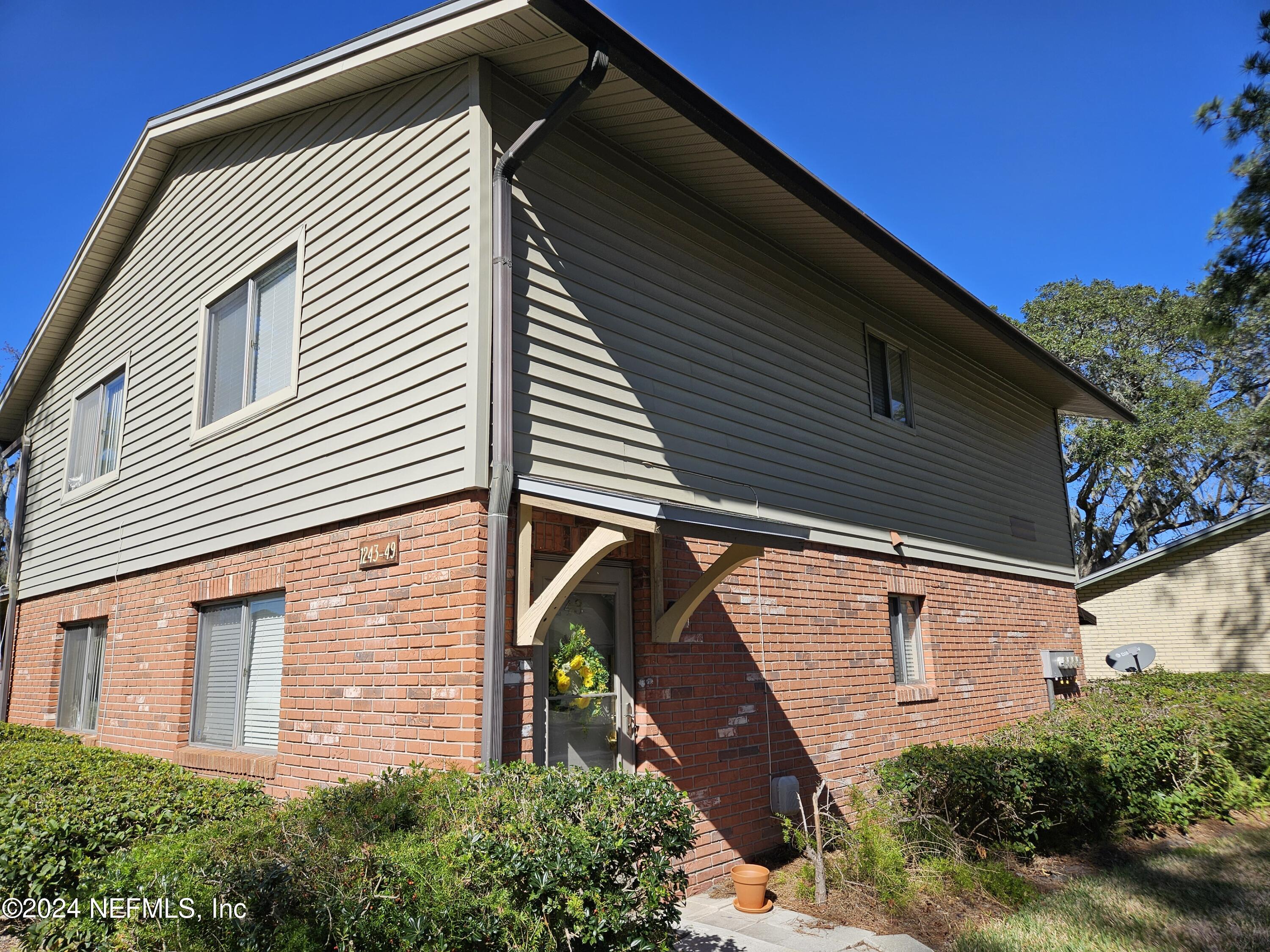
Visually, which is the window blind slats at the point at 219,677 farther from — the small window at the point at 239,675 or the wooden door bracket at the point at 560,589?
the wooden door bracket at the point at 560,589

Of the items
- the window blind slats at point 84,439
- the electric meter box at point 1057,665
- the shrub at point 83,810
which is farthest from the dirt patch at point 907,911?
the window blind slats at point 84,439

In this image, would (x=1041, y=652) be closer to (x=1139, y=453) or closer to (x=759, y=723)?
(x=759, y=723)

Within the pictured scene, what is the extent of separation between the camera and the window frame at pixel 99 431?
32.8 feet

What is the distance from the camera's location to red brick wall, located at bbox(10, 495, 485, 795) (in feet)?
16.7

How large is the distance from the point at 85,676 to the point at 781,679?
868 cm

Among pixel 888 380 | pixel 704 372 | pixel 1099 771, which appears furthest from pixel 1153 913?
pixel 888 380

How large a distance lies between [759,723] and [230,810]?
162 inches

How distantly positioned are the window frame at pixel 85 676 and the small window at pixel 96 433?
1830mm

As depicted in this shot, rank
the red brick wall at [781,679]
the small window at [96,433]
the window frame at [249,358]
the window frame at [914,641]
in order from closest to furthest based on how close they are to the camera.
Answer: the red brick wall at [781,679]
the window frame at [249,358]
the window frame at [914,641]
the small window at [96,433]

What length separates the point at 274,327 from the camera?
7574 millimetres

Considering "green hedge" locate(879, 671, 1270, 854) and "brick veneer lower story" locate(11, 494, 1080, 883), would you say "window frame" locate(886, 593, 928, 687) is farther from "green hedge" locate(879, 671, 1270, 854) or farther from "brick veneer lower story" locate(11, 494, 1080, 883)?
"green hedge" locate(879, 671, 1270, 854)

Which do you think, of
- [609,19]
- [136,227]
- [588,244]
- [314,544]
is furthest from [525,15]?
[136,227]

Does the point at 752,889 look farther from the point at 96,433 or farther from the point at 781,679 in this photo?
the point at 96,433

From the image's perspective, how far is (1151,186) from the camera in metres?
16.9
